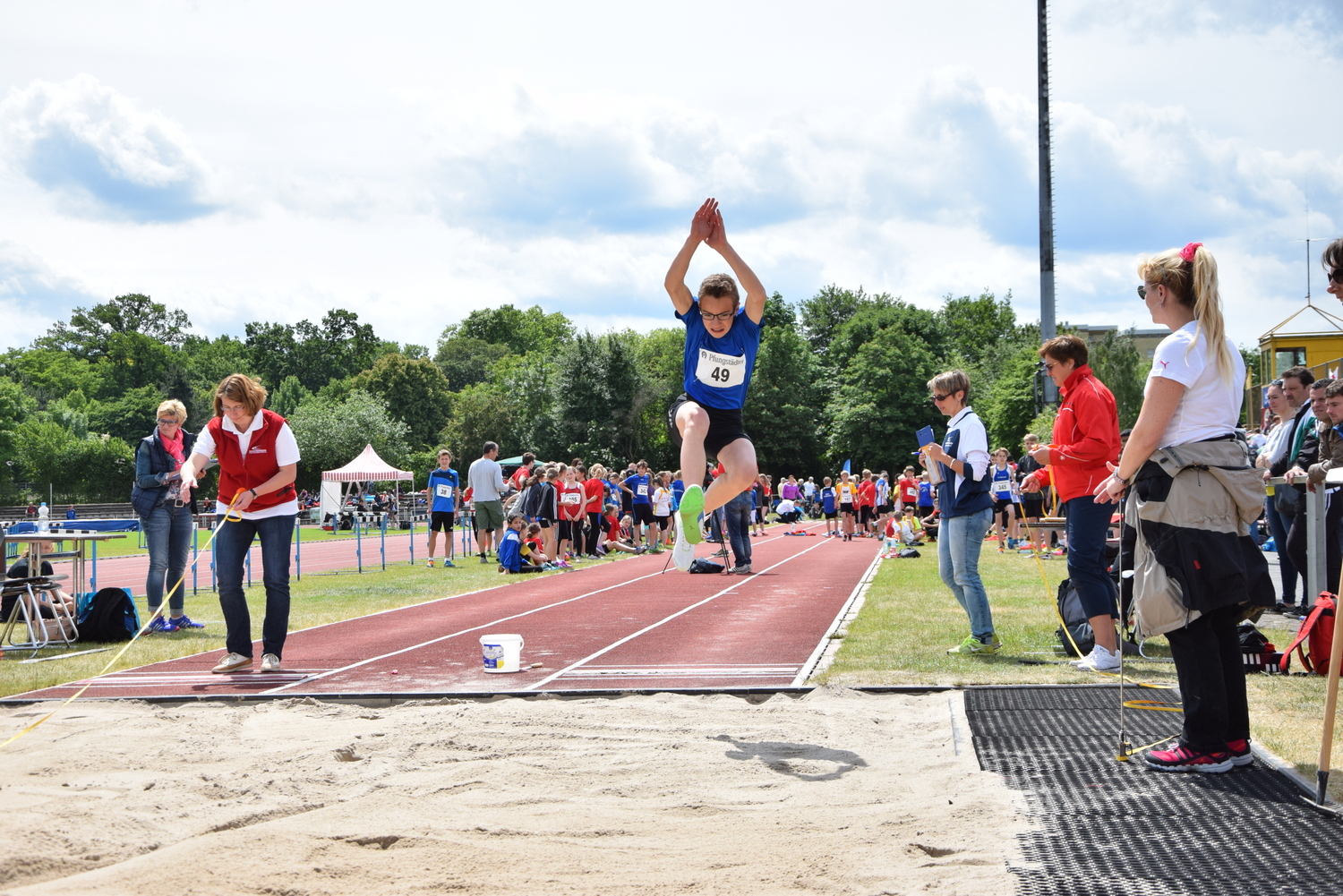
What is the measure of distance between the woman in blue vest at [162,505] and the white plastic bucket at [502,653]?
12.5 feet

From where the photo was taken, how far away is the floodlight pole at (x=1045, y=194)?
2015cm

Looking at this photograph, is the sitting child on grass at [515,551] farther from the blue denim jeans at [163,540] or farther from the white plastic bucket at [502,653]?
the white plastic bucket at [502,653]

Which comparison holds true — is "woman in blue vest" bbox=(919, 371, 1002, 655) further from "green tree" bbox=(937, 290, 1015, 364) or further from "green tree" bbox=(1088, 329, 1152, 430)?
"green tree" bbox=(937, 290, 1015, 364)

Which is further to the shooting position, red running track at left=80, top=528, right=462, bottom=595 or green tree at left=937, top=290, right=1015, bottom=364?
green tree at left=937, top=290, right=1015, bottom=364

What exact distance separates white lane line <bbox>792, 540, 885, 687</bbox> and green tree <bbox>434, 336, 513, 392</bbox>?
3145 inches

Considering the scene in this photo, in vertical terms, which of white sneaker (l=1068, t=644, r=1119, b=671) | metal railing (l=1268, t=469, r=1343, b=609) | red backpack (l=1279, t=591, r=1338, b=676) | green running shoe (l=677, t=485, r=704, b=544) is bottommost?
white sneaker (l=1068, t=644, r=1119, b=671)

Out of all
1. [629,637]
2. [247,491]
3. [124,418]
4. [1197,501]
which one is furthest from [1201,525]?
[124,418]

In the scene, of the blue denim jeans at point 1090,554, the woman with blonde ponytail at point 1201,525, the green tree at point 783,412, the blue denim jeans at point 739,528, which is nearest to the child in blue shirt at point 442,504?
the blue denim jeans at point 739,528

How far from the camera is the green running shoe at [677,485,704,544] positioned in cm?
540

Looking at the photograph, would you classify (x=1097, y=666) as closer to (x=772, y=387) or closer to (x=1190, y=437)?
(x=1190, y=437)

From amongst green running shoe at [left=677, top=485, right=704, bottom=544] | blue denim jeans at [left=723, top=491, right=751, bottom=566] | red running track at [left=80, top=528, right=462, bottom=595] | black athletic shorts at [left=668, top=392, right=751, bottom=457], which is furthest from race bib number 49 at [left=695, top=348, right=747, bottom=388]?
blue denim jeans at [left=723, top=491, right=751, bottom=566]

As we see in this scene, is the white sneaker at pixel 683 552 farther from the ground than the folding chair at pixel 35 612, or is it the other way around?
the white sneaker at pixel 683 552

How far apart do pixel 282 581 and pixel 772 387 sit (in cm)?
5133

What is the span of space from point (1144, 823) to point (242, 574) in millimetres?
5428
